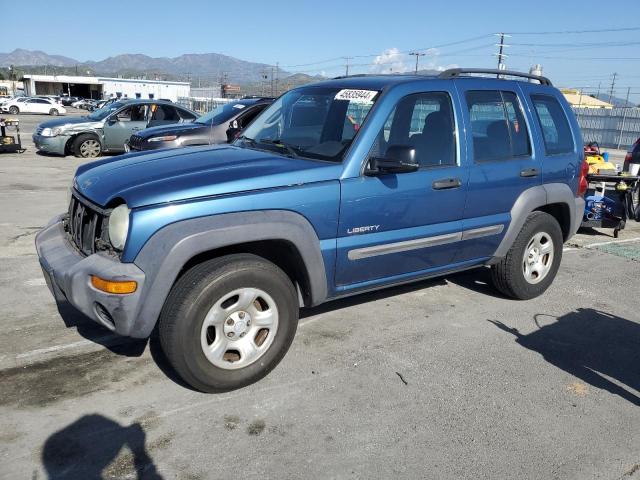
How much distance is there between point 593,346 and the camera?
14.3ft

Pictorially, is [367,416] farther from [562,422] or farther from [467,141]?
[467,141]

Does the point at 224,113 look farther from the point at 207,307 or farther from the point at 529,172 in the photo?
the point at 207,307

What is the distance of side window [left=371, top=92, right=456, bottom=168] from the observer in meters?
3.94

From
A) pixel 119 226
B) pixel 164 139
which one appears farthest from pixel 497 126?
pixel 164 139

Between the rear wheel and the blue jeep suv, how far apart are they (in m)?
11.3

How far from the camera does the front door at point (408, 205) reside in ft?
12.2

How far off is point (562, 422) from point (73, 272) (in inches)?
119

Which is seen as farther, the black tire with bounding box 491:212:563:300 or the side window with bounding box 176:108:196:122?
the side window with bounding box 176:108:196:122

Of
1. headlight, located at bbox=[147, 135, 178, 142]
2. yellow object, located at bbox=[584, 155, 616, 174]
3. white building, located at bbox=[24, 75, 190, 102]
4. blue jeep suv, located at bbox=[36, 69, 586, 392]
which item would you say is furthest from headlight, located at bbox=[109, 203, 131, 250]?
white building, located at bbox=[24, 75, 190, 102]

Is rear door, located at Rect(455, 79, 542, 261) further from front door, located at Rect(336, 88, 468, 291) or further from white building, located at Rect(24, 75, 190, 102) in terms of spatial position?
white building, located at Rect(24, 75, 190, 102)

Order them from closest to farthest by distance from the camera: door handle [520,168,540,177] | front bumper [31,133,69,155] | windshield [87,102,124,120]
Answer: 1. door handle [520,168,540,177]
2. front bumper [31,133,69,155]
3. windshield [87,102,124,120]

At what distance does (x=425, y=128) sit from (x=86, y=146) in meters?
12.5

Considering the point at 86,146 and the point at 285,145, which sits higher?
the point at 285,145

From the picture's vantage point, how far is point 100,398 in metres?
3.29
